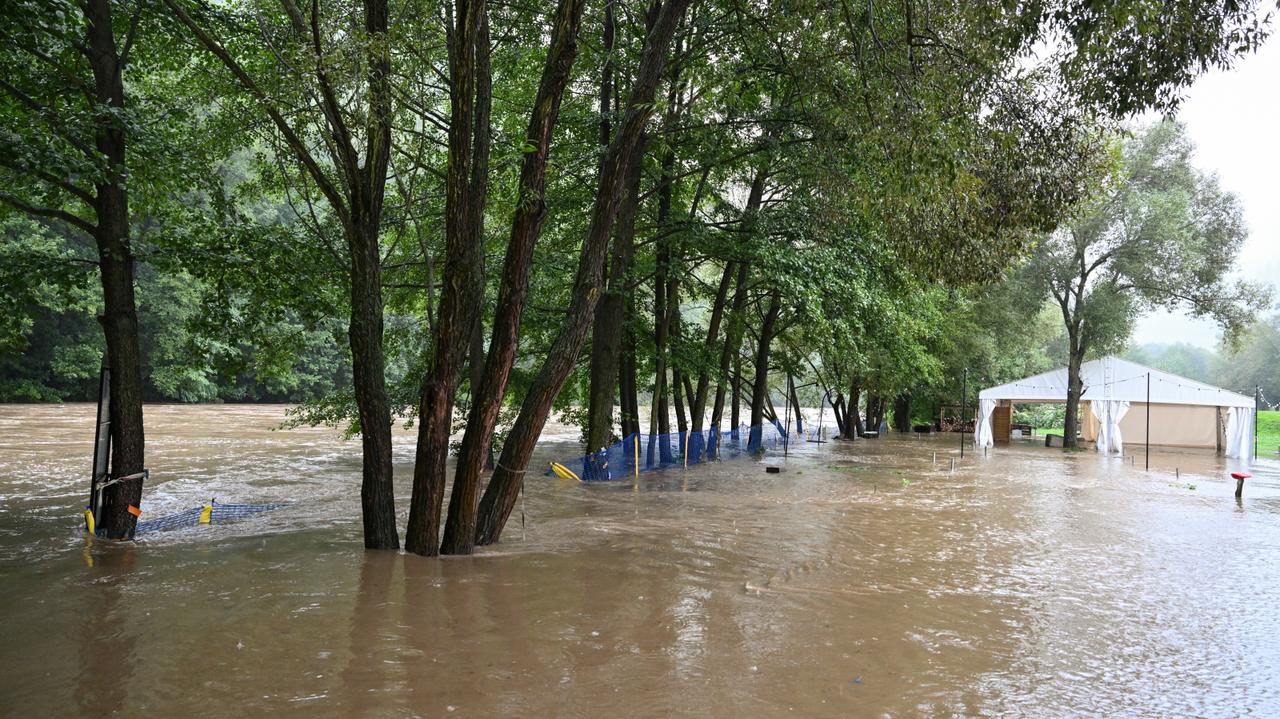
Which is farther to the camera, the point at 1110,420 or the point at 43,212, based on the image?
the point at 1110,420

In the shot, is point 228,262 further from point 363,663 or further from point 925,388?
point 925,388

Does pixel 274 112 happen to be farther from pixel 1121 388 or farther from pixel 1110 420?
pixel 1121 388

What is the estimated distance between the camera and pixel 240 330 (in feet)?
33.4

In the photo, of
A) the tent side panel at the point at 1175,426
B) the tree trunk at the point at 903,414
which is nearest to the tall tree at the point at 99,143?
the tent side panel at the point at 1175,426

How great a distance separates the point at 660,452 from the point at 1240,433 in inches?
895

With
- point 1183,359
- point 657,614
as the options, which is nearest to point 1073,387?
point 657,614

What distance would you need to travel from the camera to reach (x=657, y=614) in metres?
6.52

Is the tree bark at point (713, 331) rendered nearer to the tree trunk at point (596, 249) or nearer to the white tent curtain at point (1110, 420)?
the tree trunk at point (596, 249)

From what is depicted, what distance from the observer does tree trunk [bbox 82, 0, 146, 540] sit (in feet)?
28.1

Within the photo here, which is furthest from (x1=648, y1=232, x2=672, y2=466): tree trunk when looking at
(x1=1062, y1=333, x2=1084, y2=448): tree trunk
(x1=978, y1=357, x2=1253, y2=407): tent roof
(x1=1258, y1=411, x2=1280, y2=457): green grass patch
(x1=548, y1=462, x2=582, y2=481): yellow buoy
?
(x1=1258, y1=411, x2=1280, y2=457): green grass patch

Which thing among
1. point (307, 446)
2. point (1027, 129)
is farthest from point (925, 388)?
point (1027, 129)

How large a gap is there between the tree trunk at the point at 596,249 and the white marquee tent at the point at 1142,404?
89.4 ft

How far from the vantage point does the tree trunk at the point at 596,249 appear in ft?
25.8

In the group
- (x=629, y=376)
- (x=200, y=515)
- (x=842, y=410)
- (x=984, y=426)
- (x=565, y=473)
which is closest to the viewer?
(x=200, y=515)
